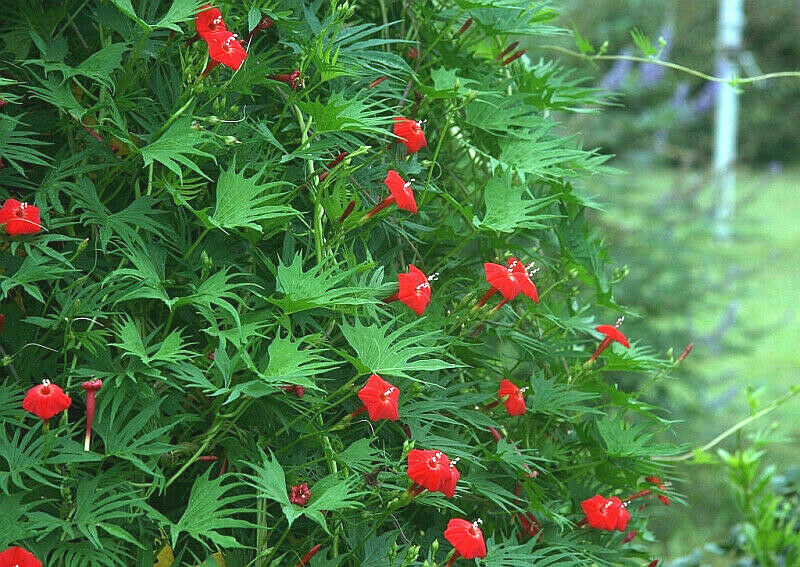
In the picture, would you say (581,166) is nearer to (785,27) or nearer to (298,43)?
(298,43)

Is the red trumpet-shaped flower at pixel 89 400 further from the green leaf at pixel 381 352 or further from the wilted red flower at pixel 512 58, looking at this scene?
the wilted red flower at pixel 512 58

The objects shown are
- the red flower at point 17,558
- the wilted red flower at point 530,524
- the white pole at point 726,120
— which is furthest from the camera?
the white pole at point 726,120

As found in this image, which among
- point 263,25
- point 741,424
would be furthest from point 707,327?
point 263,25

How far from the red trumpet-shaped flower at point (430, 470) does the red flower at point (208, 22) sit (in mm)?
449

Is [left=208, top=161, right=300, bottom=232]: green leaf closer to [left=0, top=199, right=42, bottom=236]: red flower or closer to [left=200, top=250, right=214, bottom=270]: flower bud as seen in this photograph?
[left=200, top=250, right=214, bottom=270]: flower bud

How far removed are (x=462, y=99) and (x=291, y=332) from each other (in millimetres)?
369

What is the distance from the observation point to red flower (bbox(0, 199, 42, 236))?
89cm

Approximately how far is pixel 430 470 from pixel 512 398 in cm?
22

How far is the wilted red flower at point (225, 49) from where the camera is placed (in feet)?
3.04

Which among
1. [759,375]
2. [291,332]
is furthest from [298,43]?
[759,375]

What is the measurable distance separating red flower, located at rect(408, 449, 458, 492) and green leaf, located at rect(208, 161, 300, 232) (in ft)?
0.86

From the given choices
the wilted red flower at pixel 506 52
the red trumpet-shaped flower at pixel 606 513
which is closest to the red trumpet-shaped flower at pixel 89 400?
the red trumpet-shaped flower at pixel 606 513

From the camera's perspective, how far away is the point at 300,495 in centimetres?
91

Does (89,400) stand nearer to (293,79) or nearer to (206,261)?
(206,261)
